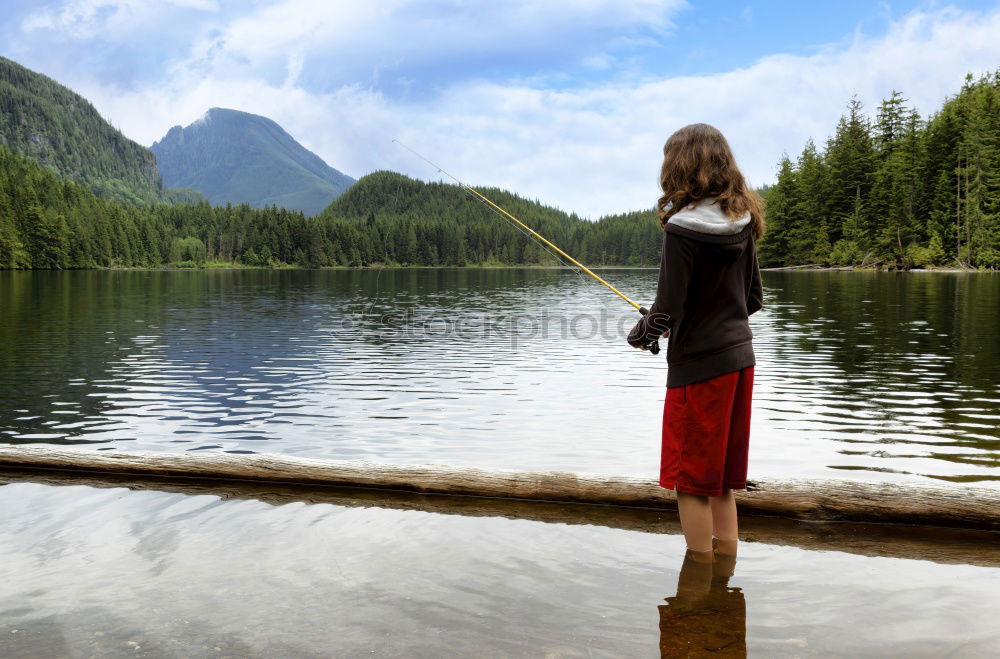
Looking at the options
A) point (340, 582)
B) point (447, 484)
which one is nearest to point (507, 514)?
point (447, 484)

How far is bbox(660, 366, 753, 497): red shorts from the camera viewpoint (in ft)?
13.9

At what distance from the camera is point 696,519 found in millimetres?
4578

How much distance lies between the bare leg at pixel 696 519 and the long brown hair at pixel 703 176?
5.59ft

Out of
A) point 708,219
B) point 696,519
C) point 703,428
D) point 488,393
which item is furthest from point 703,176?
point 488,393

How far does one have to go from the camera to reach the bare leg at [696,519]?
4520 millimetres

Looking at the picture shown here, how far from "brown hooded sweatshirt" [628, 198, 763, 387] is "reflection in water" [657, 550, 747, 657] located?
4.37 ft

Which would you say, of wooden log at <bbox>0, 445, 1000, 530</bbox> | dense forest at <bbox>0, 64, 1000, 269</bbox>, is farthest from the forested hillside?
wooden log at <bbox>0, 445, 1000, 530</bbox>

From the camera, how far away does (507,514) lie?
6.21 meters

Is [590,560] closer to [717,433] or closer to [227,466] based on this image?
[717,433]

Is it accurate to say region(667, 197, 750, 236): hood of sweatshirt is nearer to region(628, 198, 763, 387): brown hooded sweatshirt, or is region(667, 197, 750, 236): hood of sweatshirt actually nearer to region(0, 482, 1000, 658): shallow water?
region(628, 198, 763, 387): brown hooded sweatshirt

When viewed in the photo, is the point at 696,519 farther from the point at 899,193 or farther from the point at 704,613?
the point at 899,193

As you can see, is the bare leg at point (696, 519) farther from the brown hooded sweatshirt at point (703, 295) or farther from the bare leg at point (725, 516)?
→ the brown hooded sweatshirt at point (703, 295)

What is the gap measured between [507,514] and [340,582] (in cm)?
181

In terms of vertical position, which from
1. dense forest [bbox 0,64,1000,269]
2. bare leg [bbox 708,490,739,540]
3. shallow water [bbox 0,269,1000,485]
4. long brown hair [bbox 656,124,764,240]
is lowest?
shallow water [bbox 0,269,1000,485]
